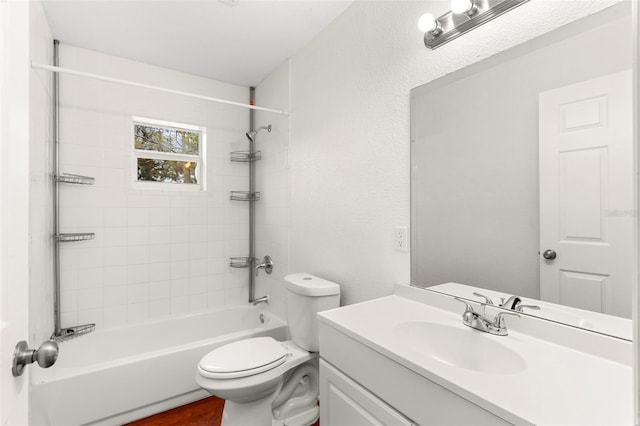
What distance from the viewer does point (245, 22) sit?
6.35ft

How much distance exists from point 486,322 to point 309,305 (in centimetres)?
95

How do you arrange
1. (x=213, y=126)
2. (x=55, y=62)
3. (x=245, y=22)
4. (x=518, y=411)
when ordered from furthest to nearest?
Answer: (x=213, y=126)
(x=55, y=62)
(x=245, y=22)
(x=518, y=411)

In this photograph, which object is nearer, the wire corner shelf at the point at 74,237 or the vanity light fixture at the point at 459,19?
the vanity light fixture at the point at 459,19

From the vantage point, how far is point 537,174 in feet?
3.38

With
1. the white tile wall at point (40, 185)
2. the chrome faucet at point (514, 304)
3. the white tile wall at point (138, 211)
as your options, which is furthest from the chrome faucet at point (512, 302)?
the white tile wall at point (138, 211)

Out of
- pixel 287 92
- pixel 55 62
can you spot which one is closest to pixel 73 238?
pixel 55 62

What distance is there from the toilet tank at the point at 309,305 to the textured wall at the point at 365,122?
11 cm

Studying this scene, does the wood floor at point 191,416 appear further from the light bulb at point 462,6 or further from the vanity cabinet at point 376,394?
the light bulb at point 462,6

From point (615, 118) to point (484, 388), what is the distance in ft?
2.66

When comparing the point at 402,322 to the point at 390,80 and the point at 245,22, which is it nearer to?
the point at 390,80

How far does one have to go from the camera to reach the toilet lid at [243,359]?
1.51 metres

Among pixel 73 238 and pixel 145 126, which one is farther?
pixel 145 126

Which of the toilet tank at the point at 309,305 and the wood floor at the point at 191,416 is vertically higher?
the toilet tank at the point at 309,305

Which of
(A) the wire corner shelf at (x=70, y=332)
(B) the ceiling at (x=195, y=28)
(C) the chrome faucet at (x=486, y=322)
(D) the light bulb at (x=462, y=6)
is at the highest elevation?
(B) the ceiling at (x=195, y=28)
